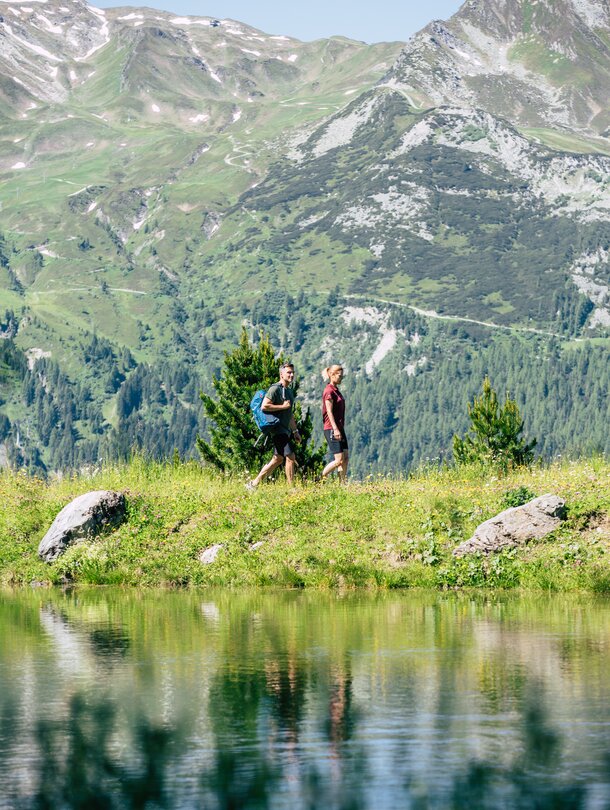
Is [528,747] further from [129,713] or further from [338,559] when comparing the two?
[338,559]

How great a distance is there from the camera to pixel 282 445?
26656 millimetres

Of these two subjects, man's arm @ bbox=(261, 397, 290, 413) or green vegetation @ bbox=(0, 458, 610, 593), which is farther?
man's arm @ bbox=(261, 397, 290, 413)

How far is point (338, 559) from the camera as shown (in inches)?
813

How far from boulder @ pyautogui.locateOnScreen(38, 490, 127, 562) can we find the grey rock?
211 centimetres

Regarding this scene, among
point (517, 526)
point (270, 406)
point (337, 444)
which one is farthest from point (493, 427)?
point (517, 526)

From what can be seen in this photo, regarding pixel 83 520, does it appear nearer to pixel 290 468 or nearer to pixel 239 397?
pixel 290 468

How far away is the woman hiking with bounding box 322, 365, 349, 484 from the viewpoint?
27000mm

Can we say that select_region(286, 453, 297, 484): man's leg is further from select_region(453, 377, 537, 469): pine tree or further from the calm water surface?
select_region(453, 377, 537, 469): pine tree

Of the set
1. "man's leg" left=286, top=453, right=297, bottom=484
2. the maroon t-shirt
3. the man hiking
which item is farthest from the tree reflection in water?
the maroon t-shirt

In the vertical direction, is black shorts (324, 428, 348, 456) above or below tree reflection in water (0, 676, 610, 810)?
above

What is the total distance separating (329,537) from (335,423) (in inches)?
231

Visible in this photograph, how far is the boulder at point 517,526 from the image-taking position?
2028 centimetres

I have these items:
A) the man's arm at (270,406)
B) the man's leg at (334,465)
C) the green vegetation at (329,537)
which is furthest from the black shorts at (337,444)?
the green vegetation at (329,537)

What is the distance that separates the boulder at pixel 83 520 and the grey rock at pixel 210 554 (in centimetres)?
211
